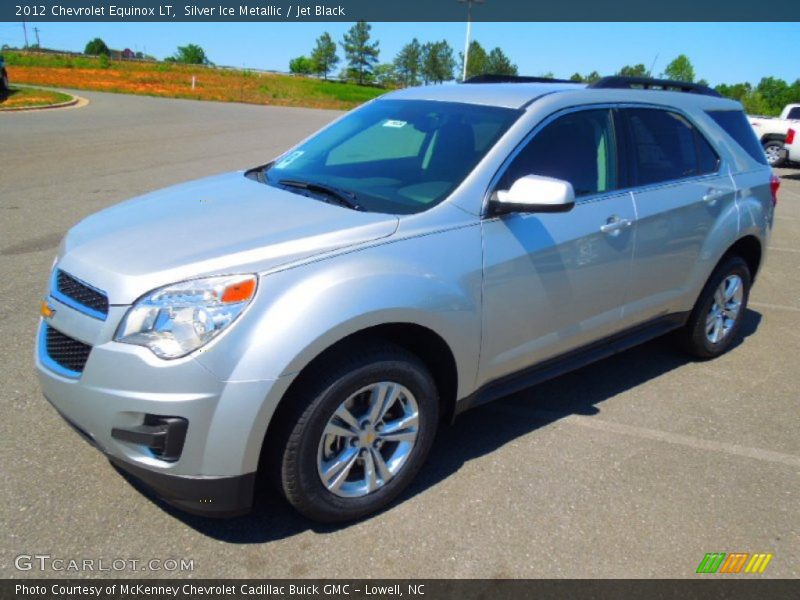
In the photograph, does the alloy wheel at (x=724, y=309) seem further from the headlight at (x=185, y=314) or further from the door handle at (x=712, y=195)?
the headlight at (x=185, y=314)

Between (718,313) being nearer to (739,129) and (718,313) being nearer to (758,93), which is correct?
(739,129)

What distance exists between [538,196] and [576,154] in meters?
0.77

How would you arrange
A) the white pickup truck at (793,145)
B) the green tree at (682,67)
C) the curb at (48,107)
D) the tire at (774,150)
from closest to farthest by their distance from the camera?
the white pickup truck at (793,145), the tire at (774,150), the curb at (48,107), the green tree at (682,67)

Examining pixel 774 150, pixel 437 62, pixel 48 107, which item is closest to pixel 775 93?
pixel 437 62

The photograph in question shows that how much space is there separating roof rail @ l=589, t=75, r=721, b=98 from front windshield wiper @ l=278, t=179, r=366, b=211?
1682mm

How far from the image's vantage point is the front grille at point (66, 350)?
249cm

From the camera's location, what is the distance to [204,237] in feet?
8.82

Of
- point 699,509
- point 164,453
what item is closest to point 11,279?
point 164,453

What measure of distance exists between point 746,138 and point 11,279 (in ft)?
19.0

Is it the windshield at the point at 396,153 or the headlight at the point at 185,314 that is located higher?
the windshield at the point at 396,153

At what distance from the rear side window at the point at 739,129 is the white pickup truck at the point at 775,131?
16.6m

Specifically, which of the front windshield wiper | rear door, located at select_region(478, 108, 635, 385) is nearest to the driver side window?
rear door, located at select_region(478, 108, 635, 385)

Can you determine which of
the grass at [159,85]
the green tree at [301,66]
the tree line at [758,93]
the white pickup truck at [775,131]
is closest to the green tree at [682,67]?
the tree line at [758,93]
